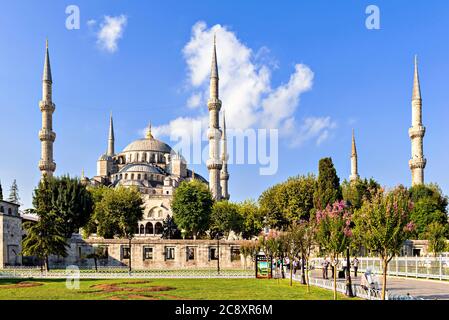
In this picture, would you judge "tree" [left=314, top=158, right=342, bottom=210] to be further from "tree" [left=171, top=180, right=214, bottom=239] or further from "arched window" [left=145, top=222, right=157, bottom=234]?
"arched window" [left=145, top=222, right=157, bottom=234]

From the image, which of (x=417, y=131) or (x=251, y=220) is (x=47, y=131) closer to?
(x=251, y=220)

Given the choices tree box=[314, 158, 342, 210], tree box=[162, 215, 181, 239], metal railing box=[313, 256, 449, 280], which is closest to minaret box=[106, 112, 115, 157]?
tree box=[162, 215, 181, 239]

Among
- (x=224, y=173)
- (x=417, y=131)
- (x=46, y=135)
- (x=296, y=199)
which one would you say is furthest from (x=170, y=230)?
(x=224, y=173)

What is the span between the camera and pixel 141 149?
101500 mm

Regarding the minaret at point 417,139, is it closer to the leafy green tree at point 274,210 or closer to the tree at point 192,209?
the leafy green tree at point 274,210

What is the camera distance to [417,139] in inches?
2425

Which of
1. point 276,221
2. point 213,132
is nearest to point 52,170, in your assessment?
point 213,132

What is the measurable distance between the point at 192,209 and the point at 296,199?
11248mm

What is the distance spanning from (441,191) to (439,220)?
29.8 feet

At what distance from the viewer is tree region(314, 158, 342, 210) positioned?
46406mm

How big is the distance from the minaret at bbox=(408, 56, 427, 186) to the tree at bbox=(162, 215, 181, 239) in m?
29.5

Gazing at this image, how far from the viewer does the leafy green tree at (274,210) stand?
54281 millimetres
